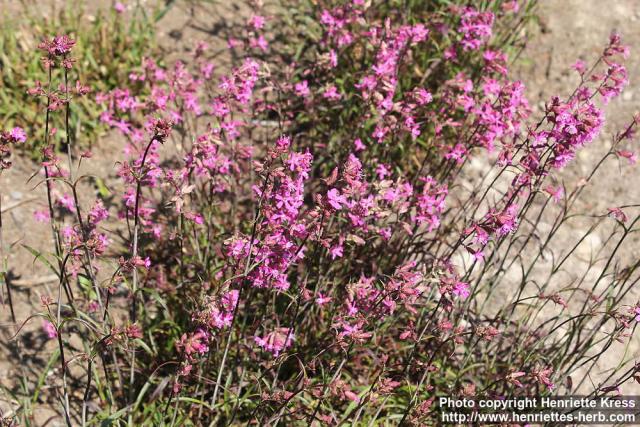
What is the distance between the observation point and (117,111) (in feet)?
17.5

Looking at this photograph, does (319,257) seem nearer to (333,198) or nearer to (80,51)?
(333,198)

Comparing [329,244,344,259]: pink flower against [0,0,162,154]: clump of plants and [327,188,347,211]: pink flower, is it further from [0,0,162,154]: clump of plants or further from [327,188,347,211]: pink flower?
[0,0,162,154]: clump of plants

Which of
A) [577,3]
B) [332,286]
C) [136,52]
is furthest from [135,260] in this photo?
[577,3]

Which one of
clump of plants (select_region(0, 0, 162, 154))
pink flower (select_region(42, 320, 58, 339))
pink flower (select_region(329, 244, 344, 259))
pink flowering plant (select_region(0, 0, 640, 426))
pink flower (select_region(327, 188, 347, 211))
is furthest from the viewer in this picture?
clump of plants (select_region(0, 0, 162, 154))

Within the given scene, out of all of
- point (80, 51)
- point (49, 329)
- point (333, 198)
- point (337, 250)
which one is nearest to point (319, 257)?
point (337, 250)

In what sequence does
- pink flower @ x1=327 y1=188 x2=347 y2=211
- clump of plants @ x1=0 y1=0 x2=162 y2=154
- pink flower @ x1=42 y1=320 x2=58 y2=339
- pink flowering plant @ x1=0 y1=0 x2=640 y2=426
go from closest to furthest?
pink flower @ x1=327 y1=188 x2=347 y2=211 < pink flowering plant @ x1=0 y1=0 x2=640 y2=426 < pink flower @ x1=42 y1=320 x2=58 y2=339 < clump of plants @ x1=0 y1=0 x2=162 y2=154

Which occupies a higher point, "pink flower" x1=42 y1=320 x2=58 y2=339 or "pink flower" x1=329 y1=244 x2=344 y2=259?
"pink flower" x1=329 y1=244 x2=344 y2=259

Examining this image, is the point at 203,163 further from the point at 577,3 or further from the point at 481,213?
the point at 577,3

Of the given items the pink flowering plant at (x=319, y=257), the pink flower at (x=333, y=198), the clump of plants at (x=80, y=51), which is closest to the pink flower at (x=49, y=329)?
the pink flowering plant at (x=319, y=257)

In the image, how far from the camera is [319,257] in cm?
404

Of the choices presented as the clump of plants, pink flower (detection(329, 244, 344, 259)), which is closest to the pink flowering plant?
pink flower (detection(329, 244, 344, 259))

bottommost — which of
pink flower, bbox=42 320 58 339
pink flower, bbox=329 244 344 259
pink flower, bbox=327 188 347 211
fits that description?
pink flower, bbox=42 320 58 339

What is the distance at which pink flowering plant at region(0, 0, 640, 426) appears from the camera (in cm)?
310

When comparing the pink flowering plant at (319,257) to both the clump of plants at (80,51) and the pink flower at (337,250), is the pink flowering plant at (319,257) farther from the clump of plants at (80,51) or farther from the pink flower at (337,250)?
the clump of plants at (80,51)
